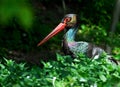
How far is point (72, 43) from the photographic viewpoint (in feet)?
21.9

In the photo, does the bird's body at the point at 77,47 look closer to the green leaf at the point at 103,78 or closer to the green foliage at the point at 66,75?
the green foliage at the point at 66,75

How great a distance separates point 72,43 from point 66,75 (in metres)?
3.42

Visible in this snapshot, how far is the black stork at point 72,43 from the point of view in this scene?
6171mm

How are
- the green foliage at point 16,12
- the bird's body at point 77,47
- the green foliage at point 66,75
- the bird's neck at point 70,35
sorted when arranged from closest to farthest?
1. the green foliage at point 16,12
2. the green foliage at point 66,75
3. the bird's body at point 77,47
4. the bird's neck at point 70,35

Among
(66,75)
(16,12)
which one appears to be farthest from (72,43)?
(16,12)

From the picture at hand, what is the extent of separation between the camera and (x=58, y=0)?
1239 cm

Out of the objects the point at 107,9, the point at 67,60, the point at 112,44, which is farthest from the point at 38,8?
the point at 67,60

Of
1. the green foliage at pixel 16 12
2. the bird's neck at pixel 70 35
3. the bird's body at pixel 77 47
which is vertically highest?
the green foliage at pixel 16 12

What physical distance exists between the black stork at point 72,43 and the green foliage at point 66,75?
2332 millimetres

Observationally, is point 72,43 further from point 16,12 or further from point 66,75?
point 16,12

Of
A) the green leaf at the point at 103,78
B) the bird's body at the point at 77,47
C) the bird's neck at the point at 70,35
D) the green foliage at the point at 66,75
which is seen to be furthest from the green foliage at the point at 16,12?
the bird's neck at the point at 70,35

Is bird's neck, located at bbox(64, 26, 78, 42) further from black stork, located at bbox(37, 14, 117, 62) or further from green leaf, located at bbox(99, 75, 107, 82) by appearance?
green leaf, located at bbox(99, 75, 107, 82)

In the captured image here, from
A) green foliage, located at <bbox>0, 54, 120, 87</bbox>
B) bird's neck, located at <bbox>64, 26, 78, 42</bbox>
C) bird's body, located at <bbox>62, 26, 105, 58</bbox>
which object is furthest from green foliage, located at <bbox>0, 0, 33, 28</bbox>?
bird's neck, located at <bbox>64, 26, 78, 42</bbox>

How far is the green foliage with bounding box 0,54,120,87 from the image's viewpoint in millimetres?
2984
